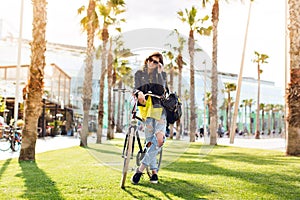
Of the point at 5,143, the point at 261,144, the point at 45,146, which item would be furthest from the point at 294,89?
the point at 261,144

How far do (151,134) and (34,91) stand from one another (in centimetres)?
535

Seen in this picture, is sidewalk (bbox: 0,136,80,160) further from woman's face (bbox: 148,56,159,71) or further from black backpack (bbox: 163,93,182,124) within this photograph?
woman's face (bbox: 148,56,159,71)

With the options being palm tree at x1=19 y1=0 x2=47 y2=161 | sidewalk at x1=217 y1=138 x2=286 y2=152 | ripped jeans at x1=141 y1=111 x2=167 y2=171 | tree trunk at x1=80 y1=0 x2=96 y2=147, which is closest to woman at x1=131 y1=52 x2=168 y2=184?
ripped jeans at x1=141 y1=111 x2=167 y2=171

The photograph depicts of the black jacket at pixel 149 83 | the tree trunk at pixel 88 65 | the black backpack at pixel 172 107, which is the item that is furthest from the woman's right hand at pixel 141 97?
the tree trunk at pixel 88 65

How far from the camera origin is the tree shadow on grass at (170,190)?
14.6ft

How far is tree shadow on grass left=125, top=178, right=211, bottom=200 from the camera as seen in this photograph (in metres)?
4.45

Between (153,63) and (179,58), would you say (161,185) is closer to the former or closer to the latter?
(153,63)

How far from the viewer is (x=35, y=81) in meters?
9.61

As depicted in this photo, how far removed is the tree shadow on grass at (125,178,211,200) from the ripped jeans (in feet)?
1.14

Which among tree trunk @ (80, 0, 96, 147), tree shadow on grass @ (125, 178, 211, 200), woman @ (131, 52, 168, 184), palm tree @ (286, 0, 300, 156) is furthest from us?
tree trunk @ (80, 0, 96, 147)

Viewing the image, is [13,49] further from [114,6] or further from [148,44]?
[148,44]

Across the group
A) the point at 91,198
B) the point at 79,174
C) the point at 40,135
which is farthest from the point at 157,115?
the point at 40,135

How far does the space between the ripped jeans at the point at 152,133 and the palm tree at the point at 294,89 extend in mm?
7988

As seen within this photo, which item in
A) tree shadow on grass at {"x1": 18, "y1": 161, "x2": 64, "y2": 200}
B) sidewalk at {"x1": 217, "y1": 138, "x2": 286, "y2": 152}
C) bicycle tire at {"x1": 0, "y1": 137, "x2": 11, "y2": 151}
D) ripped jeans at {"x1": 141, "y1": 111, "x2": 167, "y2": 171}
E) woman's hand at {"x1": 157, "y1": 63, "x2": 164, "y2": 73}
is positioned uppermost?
woman's hand at {"x1": 157, "y1": 63, "x2": 164, "y2": 73}
